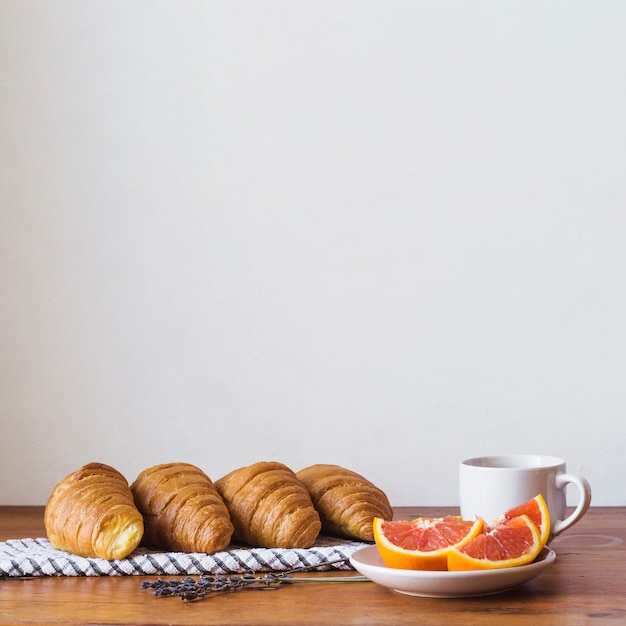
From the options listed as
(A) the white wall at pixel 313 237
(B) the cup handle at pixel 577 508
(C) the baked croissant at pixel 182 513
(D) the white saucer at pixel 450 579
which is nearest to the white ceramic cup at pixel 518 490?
(B) the cup handle at pixel 577 508

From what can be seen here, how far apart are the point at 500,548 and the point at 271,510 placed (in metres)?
0.29

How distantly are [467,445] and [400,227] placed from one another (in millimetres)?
402

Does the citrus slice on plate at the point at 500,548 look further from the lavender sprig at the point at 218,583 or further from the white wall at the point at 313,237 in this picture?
the white wall at the point at 313,237

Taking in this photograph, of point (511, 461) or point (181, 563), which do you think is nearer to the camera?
point (181, 563)

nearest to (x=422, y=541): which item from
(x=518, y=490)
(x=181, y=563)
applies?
(x=518, y=490)

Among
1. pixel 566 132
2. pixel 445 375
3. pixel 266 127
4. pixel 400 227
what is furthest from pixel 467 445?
pixel 266 127

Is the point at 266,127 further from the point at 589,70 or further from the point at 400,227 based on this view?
the point at 589,70

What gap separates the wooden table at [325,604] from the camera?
0.74m

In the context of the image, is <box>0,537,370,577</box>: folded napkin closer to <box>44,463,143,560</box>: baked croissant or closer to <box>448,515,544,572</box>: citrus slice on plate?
<box>44,463,143,560</box>: baked croissant

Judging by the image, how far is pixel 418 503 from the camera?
4.76 ft

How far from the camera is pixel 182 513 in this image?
95 cm

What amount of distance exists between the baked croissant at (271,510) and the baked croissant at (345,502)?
0.04 metres

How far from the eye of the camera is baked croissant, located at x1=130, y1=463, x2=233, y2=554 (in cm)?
93

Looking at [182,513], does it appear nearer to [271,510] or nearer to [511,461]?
[271,510]
